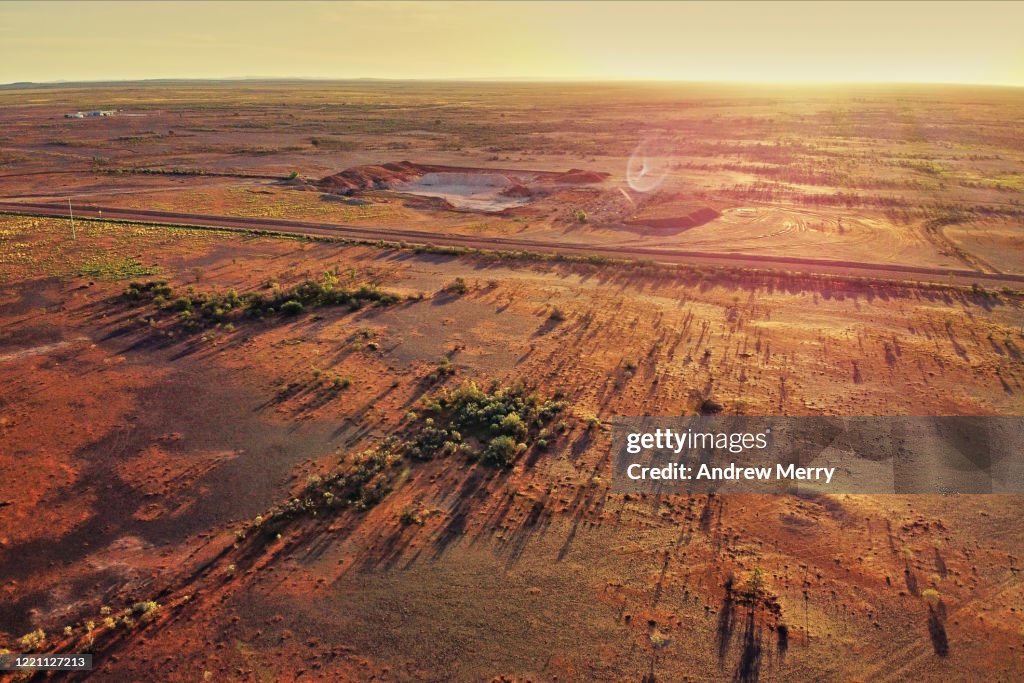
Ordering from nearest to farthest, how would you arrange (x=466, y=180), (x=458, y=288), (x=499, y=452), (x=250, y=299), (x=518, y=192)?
(x=499, y=452)
(x=250, y=299)
(x=458, y=288)
(x=518, y=192)
(x=466, y=180)

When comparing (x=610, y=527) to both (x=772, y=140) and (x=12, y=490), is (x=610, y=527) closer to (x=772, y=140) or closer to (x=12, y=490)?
(x=12, y=490)

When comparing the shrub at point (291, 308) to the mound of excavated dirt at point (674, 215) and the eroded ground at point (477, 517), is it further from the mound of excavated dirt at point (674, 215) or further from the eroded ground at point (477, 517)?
the mound of excavated dirt at point (674, 215)

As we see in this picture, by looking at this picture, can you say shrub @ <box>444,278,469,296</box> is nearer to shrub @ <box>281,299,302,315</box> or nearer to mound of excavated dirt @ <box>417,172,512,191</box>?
shrub @ <box>281,299,302,315</box>

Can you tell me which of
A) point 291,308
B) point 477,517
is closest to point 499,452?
point 477,517

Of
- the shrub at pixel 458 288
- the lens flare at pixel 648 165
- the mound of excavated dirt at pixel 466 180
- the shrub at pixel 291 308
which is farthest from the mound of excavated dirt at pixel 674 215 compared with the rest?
the shrub at pixel 291 308

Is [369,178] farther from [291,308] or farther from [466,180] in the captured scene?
[291,308]

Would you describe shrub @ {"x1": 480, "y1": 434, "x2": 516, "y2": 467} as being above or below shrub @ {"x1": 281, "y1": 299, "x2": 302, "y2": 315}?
below

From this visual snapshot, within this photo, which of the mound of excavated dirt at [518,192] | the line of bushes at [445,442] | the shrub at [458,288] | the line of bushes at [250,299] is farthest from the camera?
the mound of excavated dirt at [518,192]

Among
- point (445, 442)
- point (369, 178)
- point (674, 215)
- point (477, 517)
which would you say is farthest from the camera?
point (369, 178)

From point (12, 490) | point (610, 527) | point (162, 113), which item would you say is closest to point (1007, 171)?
point (610, 527)

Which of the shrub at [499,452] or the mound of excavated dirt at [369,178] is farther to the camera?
the mound of excavated dirt at [369,178]

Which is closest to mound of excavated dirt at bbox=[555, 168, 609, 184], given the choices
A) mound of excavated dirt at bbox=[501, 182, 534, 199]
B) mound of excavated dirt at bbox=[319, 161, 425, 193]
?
mound of excavated dirt at bbox=[501, 182, 534, 199]

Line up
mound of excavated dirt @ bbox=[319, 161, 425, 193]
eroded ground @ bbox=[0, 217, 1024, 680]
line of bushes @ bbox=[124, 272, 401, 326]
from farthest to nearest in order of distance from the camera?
mound of excavated dirt @ bbox=[319, 161, 425, 193]
line of bushes @ bbox=[124, 272, 401, 326]
eroded ground @ bbox=[0, 217, 1024, 680]
